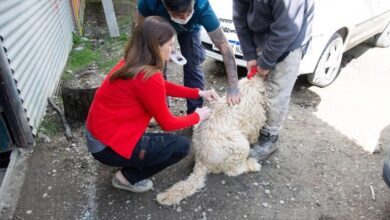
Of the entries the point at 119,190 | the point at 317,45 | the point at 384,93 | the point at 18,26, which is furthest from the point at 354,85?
the point at 18,26

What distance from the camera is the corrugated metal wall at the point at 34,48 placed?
11.4 feet

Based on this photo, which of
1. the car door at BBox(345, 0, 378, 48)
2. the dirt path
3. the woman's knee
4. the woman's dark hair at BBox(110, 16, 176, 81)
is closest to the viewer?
the woman's dark hair at BBox(110, 16, 176, 81)

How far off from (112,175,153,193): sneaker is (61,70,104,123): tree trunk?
111 centimetres

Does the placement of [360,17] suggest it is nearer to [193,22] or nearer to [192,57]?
[192,57]

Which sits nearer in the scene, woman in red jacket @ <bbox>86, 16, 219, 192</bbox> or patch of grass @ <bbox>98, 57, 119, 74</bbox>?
woman in red jacket @ <bbox>86, 16, 219, 192</bbox>

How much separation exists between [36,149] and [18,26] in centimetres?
134

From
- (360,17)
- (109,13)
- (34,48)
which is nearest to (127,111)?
(34,48)

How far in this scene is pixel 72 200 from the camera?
316 centimetres

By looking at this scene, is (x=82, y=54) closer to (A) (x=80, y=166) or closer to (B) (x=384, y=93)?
(A) (x=80, y=166)

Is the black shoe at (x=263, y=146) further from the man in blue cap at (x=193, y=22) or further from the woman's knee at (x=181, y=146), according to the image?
Result: the woman's knee at (x=181, y=146)

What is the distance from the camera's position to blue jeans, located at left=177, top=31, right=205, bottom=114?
3.65 m

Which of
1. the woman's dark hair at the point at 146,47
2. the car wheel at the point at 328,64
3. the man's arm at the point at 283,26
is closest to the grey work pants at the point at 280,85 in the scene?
the man's arm at the point at 283,26

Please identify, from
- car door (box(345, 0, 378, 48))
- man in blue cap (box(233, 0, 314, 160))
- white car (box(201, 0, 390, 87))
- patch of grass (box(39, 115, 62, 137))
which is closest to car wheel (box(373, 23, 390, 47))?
white car (box(201, 0, 390, 87))

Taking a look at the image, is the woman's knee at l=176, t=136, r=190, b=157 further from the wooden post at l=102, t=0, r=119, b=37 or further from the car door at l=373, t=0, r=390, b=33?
the wooden post at l=102, t=0, r=119, b=37
